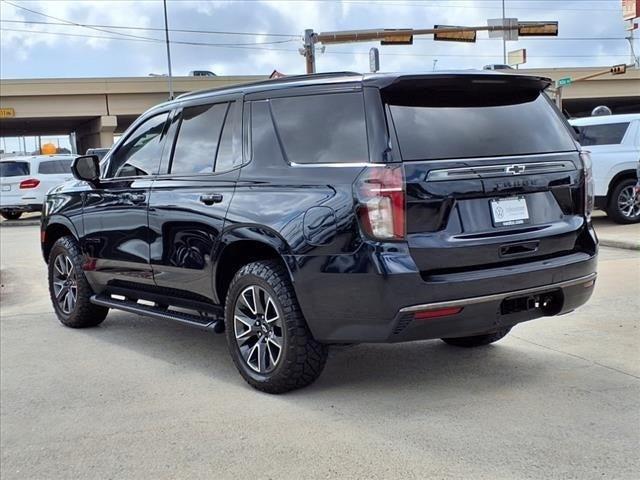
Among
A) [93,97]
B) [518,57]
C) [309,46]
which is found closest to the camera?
[309,46]

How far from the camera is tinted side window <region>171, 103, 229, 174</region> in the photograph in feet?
15.7

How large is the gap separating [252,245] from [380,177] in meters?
1.11

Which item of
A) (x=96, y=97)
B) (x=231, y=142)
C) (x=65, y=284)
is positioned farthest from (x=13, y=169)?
(x=96, y=97)

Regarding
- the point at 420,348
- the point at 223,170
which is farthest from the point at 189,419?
the point at 420,348

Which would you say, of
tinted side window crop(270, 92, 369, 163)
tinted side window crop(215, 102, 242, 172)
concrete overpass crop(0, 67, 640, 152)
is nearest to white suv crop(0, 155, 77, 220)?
tinted side window crop(215, 102, 242, 172)

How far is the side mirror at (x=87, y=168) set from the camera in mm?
5699

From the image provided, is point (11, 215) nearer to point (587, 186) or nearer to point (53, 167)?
point (53, 167)

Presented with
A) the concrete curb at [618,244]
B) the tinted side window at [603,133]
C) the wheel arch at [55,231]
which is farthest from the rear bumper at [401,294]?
the tinted side window at [603,133]

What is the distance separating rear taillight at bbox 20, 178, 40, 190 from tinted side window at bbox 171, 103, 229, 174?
14.8m

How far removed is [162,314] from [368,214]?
2217mm

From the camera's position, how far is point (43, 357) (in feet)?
17.9

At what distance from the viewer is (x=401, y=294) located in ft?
11.7

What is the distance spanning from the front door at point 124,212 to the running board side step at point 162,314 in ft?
0.55

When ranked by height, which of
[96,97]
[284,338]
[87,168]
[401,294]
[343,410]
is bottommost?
[343,410]
